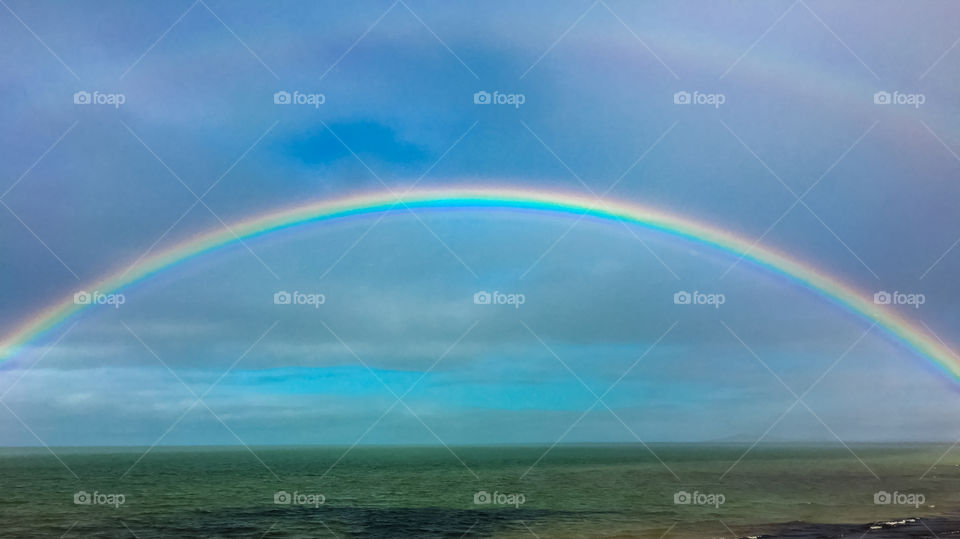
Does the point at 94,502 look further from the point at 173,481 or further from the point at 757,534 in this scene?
the point at 757,534

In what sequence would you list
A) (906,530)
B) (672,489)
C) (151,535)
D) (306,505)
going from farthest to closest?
(672,489), (306,505), (151,535), (906,530)

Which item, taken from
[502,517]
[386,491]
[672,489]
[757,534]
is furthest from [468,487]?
[757,534]

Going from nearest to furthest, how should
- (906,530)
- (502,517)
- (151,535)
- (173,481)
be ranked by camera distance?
(906,530) < (151,535) < (502,517) < (173,481)

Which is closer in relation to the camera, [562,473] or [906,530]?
[906,530]

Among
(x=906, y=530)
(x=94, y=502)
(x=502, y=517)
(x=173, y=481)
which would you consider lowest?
(x=906, y=530)

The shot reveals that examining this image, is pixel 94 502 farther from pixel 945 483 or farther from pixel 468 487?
pixel 945 483

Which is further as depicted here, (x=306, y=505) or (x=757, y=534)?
(x=306, y=505)

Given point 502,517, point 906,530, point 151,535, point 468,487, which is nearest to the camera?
point 906,530

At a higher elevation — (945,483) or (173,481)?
(173,481)

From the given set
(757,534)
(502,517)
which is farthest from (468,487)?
(757,534)
